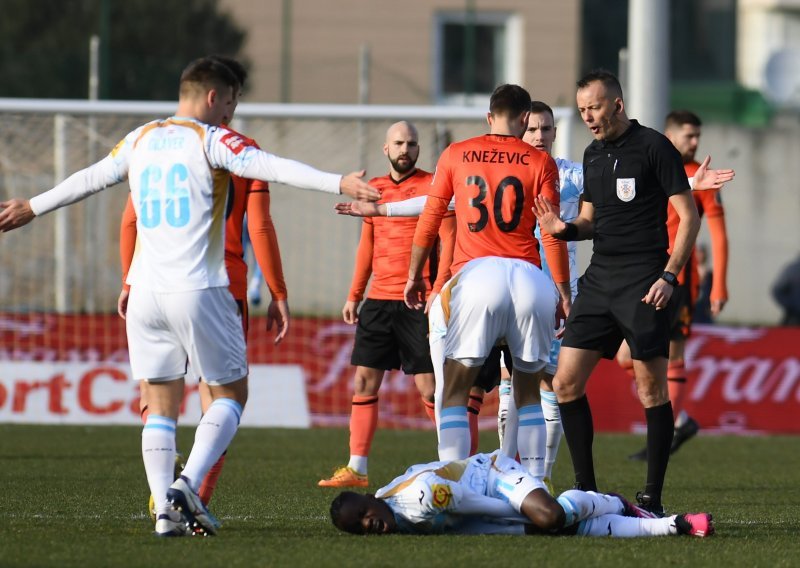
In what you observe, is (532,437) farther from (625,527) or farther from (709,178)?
(709,178)

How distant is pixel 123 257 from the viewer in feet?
25.4

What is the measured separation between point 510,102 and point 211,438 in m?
2.29

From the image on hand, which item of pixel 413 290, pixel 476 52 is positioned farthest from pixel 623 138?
pixel 476 52

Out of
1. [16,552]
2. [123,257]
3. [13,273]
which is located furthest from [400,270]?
[13,273]

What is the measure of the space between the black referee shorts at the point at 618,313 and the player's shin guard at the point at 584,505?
94 cm

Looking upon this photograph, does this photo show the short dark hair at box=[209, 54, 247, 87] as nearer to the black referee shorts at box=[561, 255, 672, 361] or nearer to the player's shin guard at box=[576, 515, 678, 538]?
the black referee shorts at box=[561, 255, 672, 361]

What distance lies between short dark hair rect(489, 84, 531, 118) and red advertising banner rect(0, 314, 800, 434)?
6481 millimetres

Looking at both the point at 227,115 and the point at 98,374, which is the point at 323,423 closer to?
the point at 98,374

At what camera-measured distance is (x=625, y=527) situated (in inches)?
258

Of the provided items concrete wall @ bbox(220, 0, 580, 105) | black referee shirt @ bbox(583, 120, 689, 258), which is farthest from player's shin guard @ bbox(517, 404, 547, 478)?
concrete wall @ bbox(220, 0, 580, 105)

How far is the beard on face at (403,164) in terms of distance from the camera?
Answer: 9.25 meters

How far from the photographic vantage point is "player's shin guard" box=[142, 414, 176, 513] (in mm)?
6273

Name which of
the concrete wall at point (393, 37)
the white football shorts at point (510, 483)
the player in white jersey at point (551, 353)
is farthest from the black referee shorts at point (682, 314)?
the concrete wall at point (393, 37)

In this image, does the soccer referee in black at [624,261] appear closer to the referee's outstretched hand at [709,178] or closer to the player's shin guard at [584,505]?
the referee's outstretched hand at [709,178]
